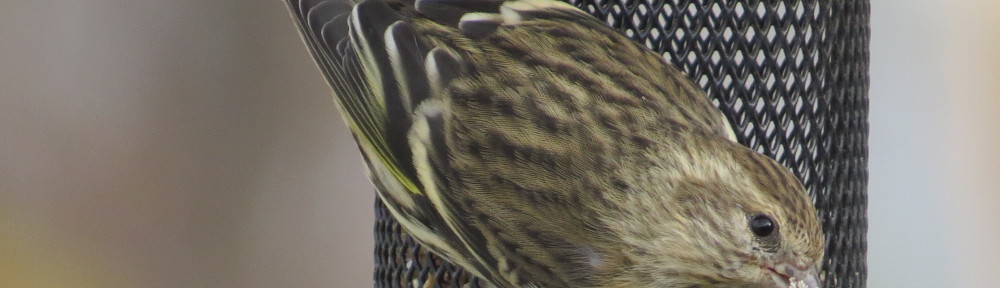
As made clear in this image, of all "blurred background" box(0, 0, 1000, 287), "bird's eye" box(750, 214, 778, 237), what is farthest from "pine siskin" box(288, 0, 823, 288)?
"blurred background" box(0, 0, 1000, 287)

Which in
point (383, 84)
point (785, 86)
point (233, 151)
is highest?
point (785, 86)

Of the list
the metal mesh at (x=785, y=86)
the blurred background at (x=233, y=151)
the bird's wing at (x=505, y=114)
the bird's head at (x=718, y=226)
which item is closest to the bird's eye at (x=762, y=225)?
the bird's head at (x=718, y=226)

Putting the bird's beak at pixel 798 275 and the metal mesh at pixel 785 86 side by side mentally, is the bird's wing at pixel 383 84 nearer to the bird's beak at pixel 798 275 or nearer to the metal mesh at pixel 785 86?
the metal mesh at pixel 785 86

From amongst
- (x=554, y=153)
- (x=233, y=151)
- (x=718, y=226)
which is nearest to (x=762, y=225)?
(x=718, y=226)

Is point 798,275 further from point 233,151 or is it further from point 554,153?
point 233,151

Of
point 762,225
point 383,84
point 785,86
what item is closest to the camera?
point 762,225

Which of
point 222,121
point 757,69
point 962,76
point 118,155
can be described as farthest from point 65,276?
point 962,76
